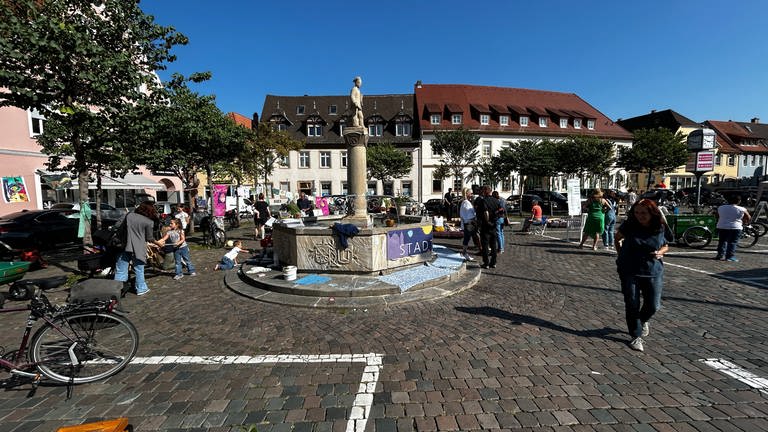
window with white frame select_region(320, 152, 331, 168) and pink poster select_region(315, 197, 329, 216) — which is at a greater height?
window with white frame select_region(320, 152, 331, 168)

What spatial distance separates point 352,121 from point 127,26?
17.3 ft

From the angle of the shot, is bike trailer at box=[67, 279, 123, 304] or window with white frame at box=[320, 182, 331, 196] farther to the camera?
window with white frame at box=[320, 182, 331, 196]

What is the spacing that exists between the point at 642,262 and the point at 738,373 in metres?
1.34

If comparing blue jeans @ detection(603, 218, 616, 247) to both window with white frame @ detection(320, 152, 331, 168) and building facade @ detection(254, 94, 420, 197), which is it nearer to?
building facade @ detection(254, 94, 420, 197)

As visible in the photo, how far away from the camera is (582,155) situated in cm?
2748

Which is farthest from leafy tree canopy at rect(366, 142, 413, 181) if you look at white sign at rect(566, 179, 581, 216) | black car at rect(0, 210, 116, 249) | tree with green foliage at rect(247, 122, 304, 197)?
black car at rect(0, 210, 116, 249)

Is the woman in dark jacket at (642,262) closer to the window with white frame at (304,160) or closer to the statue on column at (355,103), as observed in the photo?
the statue on column at (355,103)

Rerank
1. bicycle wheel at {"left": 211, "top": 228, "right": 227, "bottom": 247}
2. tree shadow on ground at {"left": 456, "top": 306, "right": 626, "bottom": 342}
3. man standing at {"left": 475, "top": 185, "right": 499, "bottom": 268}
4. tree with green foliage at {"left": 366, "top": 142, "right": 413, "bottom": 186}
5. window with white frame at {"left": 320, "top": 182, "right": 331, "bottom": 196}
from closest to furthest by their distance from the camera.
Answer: tree shadow on ground at {"left": 456, "top": 306, "right": 626, "bottom": 342}
man standing at {"left": 475, "top": 185, "right": 499, "bottom": 268}
bicycle wheel at {"left": 211, "top": 228, "right": 227, "bottom": 247}
tree with green foliage at {"left": 366, "top": 142, "right": 413, "bottom": 186}
window with white frame at {"left": 320, "top": 182, "right": 331, "bottom": 196}

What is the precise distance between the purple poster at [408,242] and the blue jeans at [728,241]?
311 inches

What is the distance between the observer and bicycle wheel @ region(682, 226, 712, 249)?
10758 mm

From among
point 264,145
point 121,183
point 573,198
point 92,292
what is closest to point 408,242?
point 92,292

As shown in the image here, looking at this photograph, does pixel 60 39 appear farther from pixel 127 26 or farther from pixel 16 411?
pixel 16 411

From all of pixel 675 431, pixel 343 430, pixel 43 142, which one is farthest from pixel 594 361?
pixel 43 142

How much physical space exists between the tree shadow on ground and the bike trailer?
462 centimetres
